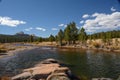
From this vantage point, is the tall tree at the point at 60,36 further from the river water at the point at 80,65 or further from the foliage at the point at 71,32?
the river water at the point at 80,65

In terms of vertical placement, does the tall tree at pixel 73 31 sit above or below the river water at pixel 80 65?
above

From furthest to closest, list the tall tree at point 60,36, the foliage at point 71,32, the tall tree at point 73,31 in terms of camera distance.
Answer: the tall tree at point 60,36, the tall tree at point 73,31, the foliage at point 71,32

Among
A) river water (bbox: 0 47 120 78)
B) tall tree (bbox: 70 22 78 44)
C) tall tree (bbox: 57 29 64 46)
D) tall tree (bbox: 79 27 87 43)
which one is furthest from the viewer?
tall tree (bbox: 57 29 64 46)

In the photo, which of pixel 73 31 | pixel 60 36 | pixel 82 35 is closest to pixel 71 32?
pixel 73 31

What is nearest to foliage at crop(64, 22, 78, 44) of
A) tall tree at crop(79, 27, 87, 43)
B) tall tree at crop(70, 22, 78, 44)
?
tall tree at crop(70, 22, 78, 44)

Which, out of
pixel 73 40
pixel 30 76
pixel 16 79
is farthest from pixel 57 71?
pixel 73 40

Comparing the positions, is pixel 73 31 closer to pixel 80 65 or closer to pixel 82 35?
pixel 82 35

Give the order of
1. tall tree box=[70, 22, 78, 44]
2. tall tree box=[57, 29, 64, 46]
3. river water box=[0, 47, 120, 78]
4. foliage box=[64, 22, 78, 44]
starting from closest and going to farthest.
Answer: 1. river water box=[0, 47, 120, 78]
2. foliage box=[64, 22, 78, 44]
3. tall tree box=[70, 22, 78, 44]
4. tall tree box=[57, 29, 64, 46]

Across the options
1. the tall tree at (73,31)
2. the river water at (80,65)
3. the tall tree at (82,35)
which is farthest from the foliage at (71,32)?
the river water at (80,65)

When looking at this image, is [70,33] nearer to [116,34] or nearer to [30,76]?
[116,34]

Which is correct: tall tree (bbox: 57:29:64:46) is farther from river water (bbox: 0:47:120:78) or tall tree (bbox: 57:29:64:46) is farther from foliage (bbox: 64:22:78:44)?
river water (bbox: 0:47:120:78)

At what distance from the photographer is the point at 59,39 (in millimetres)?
176250

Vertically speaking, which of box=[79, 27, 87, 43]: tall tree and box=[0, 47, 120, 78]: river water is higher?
box=[79, 27, 87, 43]: tall tree

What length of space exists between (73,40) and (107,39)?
31493mm
